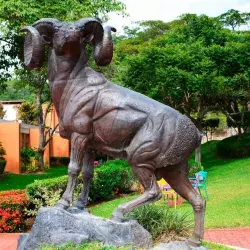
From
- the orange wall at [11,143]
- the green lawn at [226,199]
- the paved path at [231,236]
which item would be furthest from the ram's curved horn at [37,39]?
the orange wall at [11,143]

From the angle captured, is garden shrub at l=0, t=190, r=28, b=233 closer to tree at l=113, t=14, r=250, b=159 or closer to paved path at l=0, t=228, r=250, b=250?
paved path at l=0, t=228, r=250, b=250

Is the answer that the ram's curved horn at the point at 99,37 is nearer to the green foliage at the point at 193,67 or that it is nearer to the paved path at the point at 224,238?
the paved path at the point at 224,238

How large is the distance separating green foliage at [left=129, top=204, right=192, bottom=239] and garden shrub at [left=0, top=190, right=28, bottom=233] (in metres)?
6.11

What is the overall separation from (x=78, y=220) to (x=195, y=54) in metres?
18.3

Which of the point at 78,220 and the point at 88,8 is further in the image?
the point at 88,8

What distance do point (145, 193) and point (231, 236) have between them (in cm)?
517

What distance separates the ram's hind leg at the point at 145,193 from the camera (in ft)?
18.4

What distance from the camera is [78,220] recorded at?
5.52 metres

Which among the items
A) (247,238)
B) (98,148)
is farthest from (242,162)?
(98,148)

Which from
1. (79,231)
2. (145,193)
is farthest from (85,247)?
(145,193)

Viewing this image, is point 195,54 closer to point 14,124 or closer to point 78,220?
point 14,124

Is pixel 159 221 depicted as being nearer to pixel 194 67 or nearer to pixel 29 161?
pixel 194 67

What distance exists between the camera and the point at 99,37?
587 cm

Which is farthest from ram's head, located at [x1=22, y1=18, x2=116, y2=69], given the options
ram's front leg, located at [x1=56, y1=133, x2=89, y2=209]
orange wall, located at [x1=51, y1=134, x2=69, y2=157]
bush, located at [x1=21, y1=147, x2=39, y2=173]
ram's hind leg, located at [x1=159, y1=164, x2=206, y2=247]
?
orange wall, located at [x1=51, y1=134, x2=69, y2=157]
